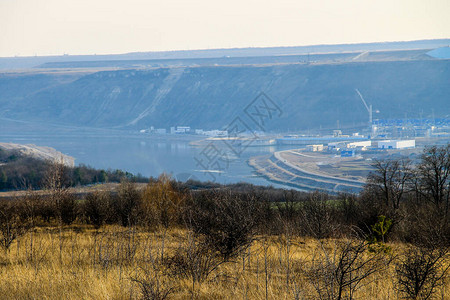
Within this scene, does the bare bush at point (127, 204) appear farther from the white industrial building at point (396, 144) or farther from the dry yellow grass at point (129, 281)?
the white industrial building at point (396, 144)

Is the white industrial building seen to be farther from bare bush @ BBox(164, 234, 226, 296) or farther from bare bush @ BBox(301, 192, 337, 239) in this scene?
bare bush @ BBox(164, 234, 226, 296)

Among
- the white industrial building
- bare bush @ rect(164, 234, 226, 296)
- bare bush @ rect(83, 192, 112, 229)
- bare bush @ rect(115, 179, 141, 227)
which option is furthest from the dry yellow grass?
the white industrial building

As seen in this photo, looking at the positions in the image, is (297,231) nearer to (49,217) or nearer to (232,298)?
(49,217)

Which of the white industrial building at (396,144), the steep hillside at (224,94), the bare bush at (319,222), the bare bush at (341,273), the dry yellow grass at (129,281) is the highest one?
the steep hillside at (224,94)

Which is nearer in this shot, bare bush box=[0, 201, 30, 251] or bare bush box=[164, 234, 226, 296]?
bare bush box=[164, 234, 226, 296]

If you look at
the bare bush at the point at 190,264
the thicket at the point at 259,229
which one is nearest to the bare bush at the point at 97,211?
the thicket at the point at 259,229

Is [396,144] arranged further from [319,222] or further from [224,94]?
[224,94]

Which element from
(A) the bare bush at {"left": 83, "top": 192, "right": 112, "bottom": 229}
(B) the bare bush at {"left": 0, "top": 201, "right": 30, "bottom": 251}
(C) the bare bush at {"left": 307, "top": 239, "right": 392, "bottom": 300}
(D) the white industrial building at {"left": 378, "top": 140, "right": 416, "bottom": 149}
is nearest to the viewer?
(C) the bare bush at {"left": 307, "top": 239, "right": 392, "bottom": 300}

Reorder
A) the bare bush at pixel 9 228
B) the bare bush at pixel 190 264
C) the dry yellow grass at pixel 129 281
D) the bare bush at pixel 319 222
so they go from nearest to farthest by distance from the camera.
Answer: the dry yellow grass at pixel 129 281 < the bare bush at pixel 190 264 < the bare bush at pixel 9 228 < the bare bush at pixel 319 222

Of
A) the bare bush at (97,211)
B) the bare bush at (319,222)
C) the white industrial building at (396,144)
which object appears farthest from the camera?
the white industrial building at (396,144)
